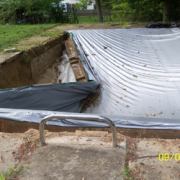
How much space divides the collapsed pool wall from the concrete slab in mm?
4210

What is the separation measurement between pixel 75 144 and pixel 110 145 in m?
0.43

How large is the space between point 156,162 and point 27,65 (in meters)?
5.34

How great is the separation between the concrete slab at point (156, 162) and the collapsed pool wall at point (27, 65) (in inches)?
166

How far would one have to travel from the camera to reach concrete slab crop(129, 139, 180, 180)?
1875 mm

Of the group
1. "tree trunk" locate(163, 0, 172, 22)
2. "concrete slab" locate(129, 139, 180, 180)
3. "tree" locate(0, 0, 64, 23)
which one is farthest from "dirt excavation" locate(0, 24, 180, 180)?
"tree" locate(0, 0, 64, 23)

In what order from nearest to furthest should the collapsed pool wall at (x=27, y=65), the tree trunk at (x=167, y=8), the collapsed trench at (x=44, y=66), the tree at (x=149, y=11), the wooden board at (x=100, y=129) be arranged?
the wooden board at (x=100, y=129)
the collapsed pool wall at (x=27, y=65)
the collapsed trench at (x=44, y=66)
the tree trunk at (x=167, y=8)
the tree at (x=149, y=11)

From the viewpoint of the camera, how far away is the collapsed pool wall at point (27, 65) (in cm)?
541

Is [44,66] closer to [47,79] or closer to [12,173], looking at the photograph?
[47,79]

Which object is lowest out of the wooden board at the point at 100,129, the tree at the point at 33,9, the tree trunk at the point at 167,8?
the wooden board at the point at 100,129

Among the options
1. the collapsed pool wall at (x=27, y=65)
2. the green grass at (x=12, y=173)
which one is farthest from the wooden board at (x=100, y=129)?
the collapsed pool wall at (x=27, y=65)

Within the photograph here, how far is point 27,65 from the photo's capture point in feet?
20.7

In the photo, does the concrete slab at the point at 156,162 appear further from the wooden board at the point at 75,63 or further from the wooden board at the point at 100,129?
the wooden board at the point at 75,63

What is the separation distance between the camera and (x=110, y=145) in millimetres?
2330

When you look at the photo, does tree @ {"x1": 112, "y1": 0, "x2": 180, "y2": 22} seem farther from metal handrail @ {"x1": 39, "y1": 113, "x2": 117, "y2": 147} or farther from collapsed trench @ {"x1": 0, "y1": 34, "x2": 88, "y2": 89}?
metal handrail @ {"x1": 39, "y1": 113, "x2": 117, "y2": 147}
